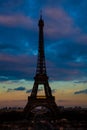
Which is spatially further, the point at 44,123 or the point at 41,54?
the point at 41,54

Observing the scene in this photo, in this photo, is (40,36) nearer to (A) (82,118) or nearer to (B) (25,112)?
(B) (25,112)

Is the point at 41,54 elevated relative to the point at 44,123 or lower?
elevated

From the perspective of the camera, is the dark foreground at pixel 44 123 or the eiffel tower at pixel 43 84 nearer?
the dark foreground at pixel 44 123

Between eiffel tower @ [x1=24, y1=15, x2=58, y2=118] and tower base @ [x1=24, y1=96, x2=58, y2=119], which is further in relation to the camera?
tower base @ [x1=24, y1=96, x2=58, y2=119]

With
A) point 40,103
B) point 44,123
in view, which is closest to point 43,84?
point 40,103

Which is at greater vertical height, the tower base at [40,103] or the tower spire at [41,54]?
the tower spire at [41,54]

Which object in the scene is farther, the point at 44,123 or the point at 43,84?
the point at 43,84

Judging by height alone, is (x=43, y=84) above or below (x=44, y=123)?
above

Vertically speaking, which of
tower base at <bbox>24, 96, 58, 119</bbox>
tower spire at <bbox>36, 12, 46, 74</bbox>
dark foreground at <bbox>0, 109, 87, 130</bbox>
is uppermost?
tower spire at <bbox>36, 12, 46, 74</bbox>

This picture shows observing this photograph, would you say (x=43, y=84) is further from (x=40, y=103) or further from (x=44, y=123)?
(x=44, y=123)

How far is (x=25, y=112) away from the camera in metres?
72.4

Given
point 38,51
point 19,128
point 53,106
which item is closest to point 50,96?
point 53,106

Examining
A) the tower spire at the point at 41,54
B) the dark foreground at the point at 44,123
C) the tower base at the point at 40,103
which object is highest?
the tower spire at the point at 41,54

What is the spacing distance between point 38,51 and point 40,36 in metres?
2.18
